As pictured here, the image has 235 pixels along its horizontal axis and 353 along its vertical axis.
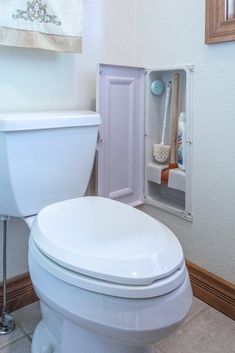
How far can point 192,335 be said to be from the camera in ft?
3.45

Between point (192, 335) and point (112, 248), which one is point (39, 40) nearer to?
point (112, 248)

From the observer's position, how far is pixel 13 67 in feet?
3.51

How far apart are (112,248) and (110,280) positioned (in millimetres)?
91

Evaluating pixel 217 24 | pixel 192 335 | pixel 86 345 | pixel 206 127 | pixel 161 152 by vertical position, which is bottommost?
pixel 192 335

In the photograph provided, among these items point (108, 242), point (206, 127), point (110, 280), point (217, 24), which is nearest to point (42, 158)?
point (108, 242)

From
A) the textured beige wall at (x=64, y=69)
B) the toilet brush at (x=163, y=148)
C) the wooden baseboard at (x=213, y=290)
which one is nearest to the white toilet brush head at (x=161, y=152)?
the toilet brush at (x=163, y=148)

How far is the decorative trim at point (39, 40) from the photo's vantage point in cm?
96

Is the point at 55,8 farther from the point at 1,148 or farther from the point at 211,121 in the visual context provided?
the point at 211,121

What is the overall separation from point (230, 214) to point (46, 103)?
29.6 inches

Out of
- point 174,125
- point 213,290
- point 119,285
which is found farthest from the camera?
point 174,125

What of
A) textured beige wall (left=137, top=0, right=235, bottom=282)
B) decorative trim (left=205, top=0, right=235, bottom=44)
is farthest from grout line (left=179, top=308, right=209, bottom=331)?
decorative trim (left=205, top=0, right=235, bottom=44)

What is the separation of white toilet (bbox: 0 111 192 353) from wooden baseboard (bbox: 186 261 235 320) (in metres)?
0.45

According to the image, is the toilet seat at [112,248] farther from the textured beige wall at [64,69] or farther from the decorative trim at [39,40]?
the decorative trim at [39,40]

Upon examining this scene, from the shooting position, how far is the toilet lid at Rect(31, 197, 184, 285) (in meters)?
0.64
